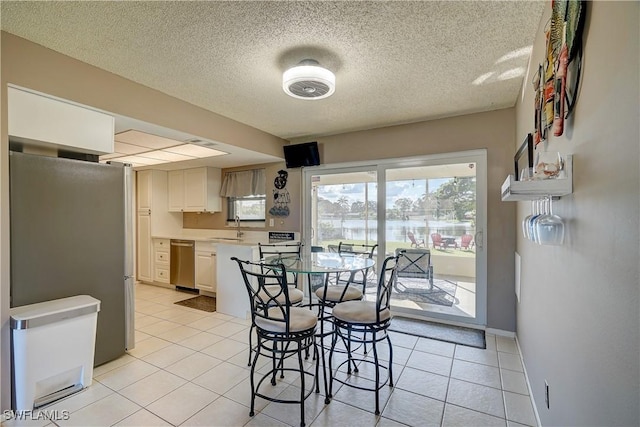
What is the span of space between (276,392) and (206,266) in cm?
304

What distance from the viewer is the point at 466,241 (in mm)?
3500

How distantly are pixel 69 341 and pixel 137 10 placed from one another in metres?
2.30

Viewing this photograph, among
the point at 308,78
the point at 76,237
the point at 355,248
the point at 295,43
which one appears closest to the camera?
the point at 295,43

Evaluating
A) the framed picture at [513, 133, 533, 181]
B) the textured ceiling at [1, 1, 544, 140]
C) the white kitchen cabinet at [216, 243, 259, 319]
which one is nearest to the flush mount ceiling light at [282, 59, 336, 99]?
the textured ceiling at [1, 1, 544, 140]

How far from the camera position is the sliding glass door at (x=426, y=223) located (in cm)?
347

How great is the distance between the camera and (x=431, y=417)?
76.7 inches

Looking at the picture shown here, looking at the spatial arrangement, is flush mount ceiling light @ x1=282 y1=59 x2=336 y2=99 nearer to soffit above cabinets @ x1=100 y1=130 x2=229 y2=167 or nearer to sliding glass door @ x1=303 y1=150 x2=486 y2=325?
soffit above cabinets @ x1=100 y1=130 x2=229 y2=167

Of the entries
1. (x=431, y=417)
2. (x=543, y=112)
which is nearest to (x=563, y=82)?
(x=543, y=112)

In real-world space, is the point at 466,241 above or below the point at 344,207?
below

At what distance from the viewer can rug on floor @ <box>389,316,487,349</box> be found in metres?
3.12

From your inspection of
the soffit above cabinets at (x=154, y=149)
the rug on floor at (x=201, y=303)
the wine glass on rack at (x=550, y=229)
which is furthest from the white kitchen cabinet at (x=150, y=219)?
the wine glass on rack at (x=550, y=229)

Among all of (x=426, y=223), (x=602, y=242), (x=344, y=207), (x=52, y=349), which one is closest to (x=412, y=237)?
(x=426, y=223)

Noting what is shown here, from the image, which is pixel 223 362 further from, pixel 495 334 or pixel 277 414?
pixel 495 334

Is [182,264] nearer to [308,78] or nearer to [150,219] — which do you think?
[150,219]
